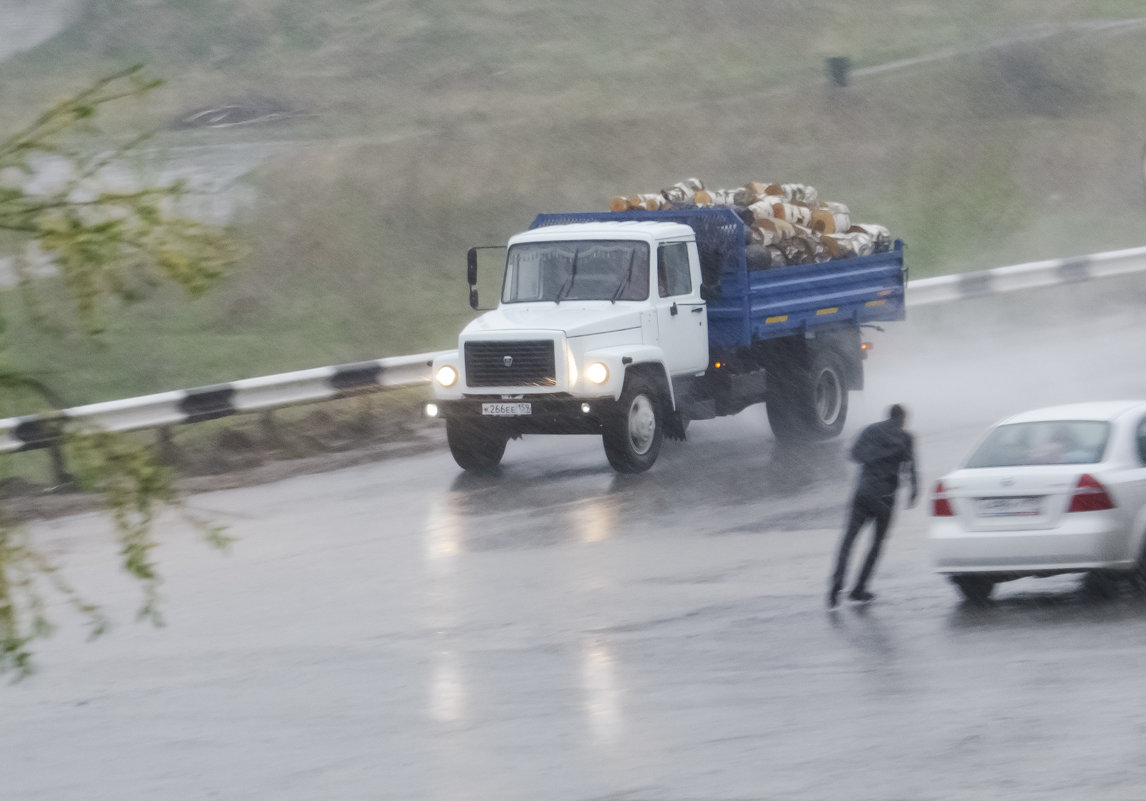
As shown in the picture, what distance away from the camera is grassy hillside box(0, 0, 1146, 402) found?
3000 cm

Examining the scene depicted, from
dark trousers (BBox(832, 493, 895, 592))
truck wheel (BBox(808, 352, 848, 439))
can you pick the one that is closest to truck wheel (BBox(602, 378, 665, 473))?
truck wheel (BBox(808, 352, 848, 439))

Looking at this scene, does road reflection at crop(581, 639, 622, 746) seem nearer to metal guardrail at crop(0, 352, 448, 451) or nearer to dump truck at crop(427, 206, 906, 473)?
dump truck at crop(427, 206, 906, 473)

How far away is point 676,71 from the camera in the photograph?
147 feet

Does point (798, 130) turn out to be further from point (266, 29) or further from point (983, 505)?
point (983, 505)

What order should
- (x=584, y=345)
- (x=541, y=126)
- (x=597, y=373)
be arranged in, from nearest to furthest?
1. (x=597, y=373)
2. (x=584, y=345)
3. (x=541, y=126)

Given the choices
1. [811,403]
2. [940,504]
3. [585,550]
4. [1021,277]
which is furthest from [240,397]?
[1021,277]

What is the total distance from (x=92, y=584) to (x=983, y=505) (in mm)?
6804

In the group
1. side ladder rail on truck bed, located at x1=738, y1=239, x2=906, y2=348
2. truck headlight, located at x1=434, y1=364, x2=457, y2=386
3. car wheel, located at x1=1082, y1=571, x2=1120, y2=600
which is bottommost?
car wheel, located at x1=1082, y1=571, x2=1120, y2=600

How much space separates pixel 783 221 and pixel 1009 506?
8589 mm

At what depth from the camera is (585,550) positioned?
48.2 ft

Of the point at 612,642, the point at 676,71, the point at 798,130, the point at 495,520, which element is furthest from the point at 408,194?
the point at 612,642

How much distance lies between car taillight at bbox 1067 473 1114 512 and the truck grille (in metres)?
6.88

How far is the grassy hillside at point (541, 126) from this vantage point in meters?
30.0

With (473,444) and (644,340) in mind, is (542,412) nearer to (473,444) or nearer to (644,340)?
(473,444)
